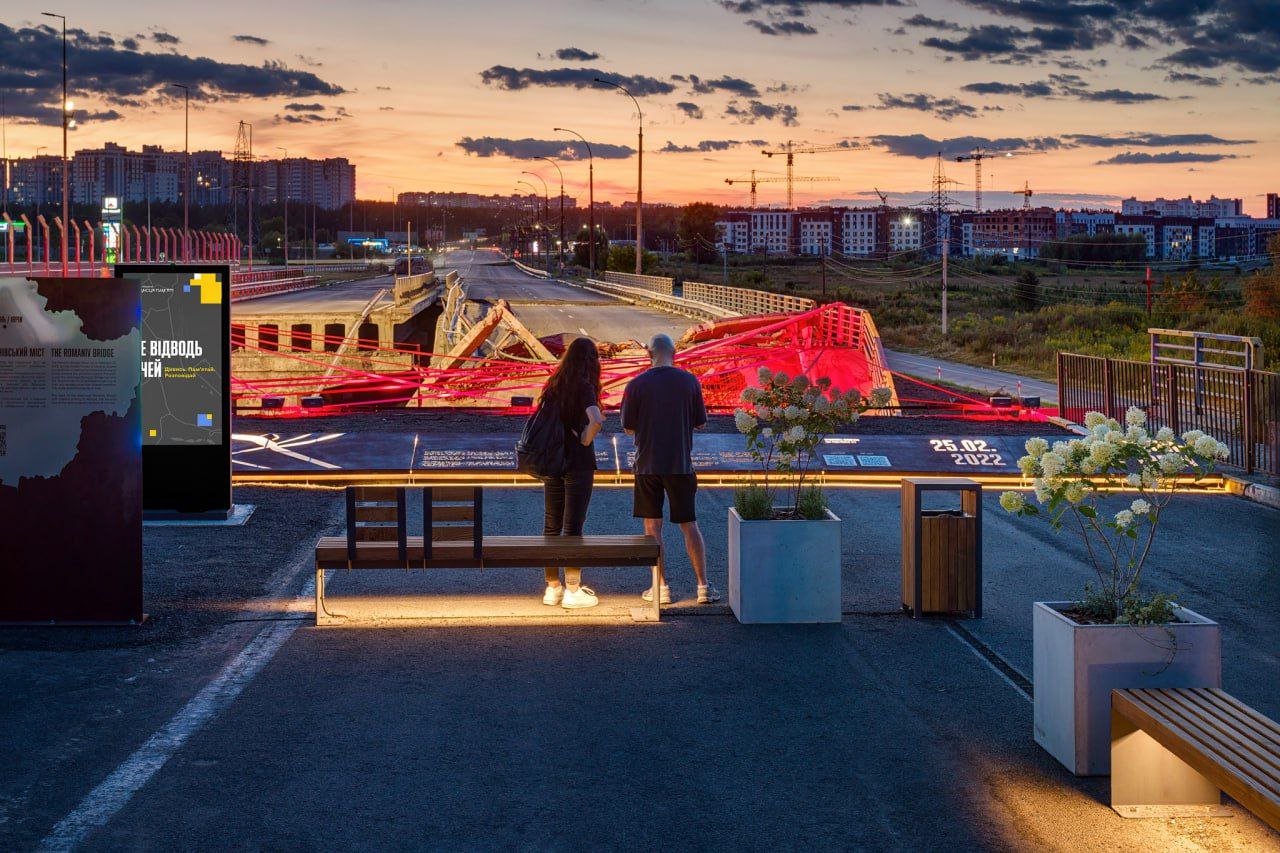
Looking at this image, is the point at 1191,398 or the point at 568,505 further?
the point at 1191,398

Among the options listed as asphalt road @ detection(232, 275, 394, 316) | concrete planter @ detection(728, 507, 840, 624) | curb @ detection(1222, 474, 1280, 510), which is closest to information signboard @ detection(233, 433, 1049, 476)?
curb @ detection(1222, 474, 1280, 510)

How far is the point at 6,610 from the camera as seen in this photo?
30.6ft

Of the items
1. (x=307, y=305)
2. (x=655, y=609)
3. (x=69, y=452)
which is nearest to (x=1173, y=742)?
(x=655, y=609)

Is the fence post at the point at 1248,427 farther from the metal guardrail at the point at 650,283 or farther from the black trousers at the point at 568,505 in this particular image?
the metal guardrail at the point at 650,283

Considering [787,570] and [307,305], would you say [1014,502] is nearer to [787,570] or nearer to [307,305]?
[787,570]

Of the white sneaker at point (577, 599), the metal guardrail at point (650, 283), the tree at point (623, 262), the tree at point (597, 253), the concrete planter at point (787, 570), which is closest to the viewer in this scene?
the concrete planter at point (787, 570)

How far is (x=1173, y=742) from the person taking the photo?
563cm

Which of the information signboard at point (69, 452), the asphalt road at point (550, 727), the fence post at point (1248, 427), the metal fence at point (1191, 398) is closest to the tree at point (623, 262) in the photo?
the metal fence at point (1191, 398)

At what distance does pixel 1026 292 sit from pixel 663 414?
99366 mm

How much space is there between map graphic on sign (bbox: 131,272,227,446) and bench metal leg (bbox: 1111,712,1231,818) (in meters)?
9.99

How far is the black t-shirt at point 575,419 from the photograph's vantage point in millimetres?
9688

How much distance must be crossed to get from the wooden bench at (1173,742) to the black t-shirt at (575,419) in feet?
14.7

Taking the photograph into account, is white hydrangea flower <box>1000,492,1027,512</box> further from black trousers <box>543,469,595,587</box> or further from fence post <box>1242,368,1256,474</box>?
fence post <box>1242,368,1256,474</box>

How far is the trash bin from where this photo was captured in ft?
31.7
